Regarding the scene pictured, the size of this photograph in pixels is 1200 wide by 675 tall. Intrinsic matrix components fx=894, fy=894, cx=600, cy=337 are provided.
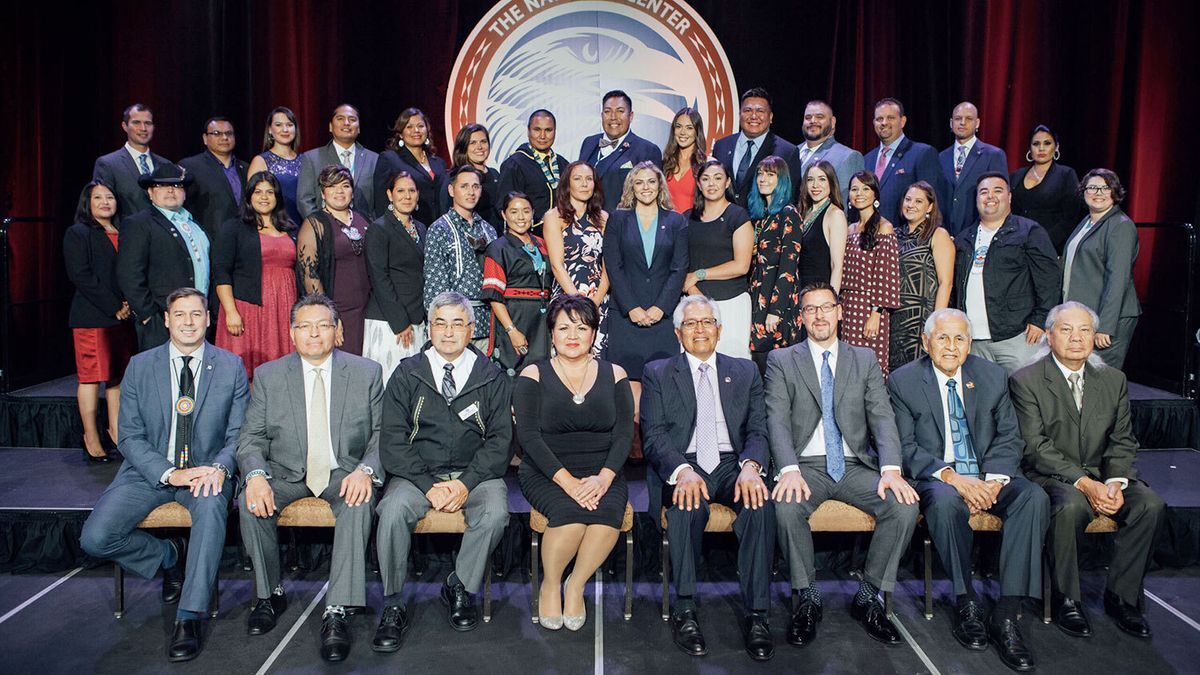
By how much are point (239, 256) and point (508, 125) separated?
8.10 feet

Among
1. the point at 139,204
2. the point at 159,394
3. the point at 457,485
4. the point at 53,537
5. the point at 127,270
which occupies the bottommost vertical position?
the point at 53,537

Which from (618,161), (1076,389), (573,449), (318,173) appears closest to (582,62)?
(618,161)

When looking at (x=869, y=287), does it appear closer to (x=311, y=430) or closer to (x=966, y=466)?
(x=966, y=466)

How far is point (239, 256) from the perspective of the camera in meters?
4.32

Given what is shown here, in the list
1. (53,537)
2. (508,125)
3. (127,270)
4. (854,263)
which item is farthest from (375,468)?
(508,125)

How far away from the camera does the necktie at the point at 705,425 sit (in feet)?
11.4

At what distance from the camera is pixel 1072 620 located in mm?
3205

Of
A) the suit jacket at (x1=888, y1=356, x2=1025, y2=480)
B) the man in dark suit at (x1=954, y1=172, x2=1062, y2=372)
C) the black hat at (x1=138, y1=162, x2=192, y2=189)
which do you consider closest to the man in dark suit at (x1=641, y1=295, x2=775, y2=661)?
the suit jacket at (x1=888, y1=356, x2=1025, y2=480)

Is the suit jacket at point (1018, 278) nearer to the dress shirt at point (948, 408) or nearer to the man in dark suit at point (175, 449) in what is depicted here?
the dress shirt at point (948, 408)

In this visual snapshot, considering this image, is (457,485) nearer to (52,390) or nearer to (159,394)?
(159,394)

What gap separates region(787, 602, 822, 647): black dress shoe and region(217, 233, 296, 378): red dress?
8.96ft

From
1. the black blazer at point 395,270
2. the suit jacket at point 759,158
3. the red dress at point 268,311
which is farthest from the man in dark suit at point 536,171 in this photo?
the red dress at point 268,311

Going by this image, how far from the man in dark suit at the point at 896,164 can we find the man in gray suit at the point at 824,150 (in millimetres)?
131

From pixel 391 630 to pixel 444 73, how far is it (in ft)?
13.7
